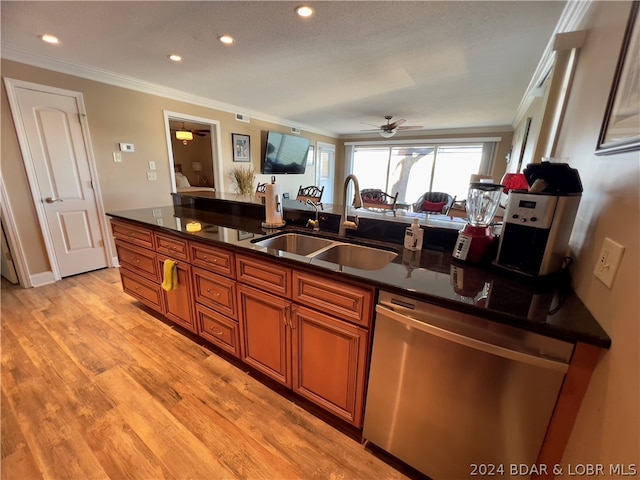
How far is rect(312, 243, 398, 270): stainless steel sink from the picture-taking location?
151cm

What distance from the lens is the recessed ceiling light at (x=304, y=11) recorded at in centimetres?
172

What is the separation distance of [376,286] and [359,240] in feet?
1.93

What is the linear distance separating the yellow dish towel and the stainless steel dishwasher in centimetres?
151

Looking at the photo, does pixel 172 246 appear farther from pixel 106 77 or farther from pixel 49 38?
pixel 106 77

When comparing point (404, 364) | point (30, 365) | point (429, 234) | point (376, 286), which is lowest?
point (30, 365)

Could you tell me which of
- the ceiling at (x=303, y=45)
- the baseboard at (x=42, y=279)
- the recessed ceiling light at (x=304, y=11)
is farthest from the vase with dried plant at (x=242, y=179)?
the recessed ceiling light at (x=304, y=11)

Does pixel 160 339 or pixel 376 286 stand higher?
pixel 376 286

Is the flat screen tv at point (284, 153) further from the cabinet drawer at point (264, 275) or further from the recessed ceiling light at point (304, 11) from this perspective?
the cabinet drawer at point (264, 275)

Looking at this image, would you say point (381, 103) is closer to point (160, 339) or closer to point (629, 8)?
point (629, 8)

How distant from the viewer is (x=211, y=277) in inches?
66.4

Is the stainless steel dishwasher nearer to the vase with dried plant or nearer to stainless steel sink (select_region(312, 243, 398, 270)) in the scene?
stainless steel sink (select_region(312, 243, 398, 270))

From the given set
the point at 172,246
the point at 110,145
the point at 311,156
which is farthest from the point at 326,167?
the point at 172,246

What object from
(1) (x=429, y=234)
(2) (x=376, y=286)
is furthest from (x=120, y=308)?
(1) (x=429, y=234)


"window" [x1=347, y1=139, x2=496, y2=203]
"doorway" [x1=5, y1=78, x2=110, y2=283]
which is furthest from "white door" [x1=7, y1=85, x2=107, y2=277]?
"window" [x1=347, y1=139, x2=496, y2=203]
